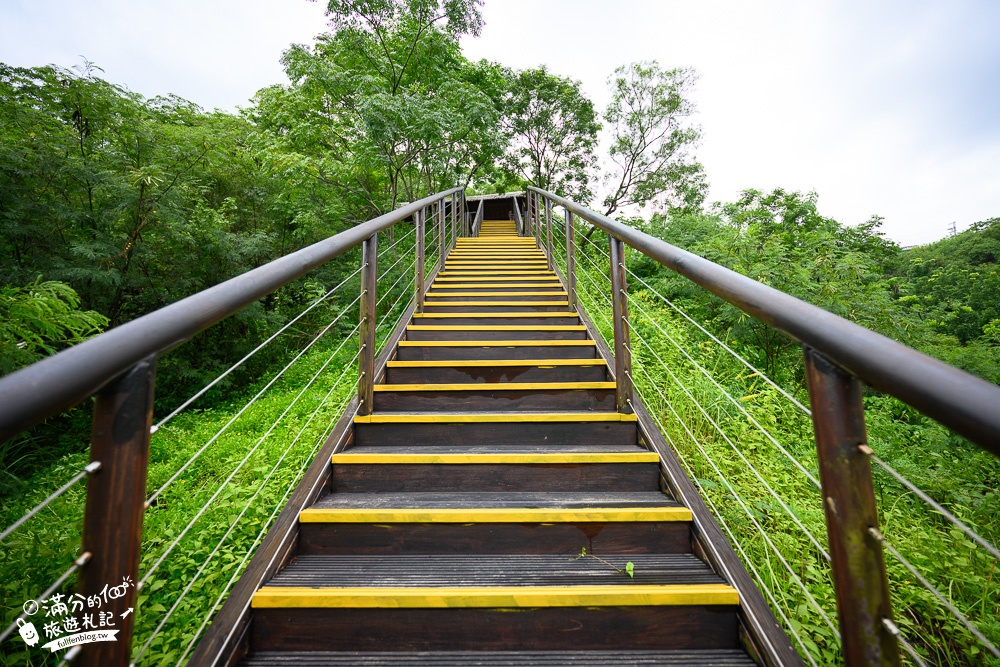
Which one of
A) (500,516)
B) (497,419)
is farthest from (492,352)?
(500,516)

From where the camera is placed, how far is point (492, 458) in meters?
1.58

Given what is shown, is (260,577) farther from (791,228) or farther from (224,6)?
(224,6)

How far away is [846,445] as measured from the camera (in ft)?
2.26

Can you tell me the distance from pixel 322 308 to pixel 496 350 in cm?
487

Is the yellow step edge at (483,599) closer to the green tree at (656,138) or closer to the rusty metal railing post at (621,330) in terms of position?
the rusty metal railing post at (621,330)

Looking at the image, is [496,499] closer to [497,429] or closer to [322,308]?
[497,429]

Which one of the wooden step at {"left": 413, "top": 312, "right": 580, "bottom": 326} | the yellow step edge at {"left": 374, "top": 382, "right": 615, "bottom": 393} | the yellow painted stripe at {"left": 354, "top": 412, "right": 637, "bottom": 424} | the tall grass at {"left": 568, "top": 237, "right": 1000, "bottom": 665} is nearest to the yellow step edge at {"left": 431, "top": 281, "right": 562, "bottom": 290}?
the wooden step at {"left": 413, "top": 312, "right": 580, "bottom": 326}

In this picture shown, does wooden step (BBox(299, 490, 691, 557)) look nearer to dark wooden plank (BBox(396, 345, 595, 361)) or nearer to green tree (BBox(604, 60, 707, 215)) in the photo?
dark wooden plank (BBox(396, 345, 595, 361))

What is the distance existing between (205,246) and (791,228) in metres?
10.2

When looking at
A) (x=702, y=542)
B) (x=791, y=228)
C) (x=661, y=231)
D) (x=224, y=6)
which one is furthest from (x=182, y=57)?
(x=702, y=542)

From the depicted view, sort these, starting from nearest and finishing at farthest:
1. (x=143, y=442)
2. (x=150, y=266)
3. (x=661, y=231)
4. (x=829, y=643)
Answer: (x=143, y=442) < (x=829, y=643) < (x=150, y=266) < (x=661, y=231)

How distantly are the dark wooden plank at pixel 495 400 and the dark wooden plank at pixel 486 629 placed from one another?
40.3 inches

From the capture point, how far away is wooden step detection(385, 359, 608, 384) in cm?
Answer: 228

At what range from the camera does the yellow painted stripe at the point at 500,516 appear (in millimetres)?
1321
